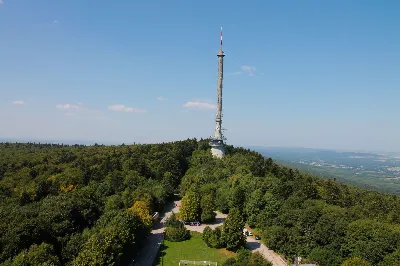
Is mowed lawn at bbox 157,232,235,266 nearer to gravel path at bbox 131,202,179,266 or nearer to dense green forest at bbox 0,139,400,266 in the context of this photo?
gravel path at bbox 131,202,179,266

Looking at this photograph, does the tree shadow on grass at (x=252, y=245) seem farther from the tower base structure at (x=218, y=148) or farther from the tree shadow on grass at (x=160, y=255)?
the tower base structure at (x=218, y=148)

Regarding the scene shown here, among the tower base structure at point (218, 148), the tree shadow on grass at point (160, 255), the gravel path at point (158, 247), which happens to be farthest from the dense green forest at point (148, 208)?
the tower base structure at point (218, 148)

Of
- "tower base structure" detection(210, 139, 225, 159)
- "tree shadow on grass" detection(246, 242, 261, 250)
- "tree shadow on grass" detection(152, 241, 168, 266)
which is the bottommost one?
"tree shadow on grass" detection(152, 241, 168, 266)

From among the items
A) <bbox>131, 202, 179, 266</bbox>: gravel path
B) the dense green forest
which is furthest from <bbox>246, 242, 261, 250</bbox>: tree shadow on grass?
<bbox>131, 202, 179, 266</bbox>: gravel path

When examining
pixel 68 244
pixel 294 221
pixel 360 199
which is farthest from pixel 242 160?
pixel 68 244

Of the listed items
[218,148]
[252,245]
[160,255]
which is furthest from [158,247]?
[218,148]

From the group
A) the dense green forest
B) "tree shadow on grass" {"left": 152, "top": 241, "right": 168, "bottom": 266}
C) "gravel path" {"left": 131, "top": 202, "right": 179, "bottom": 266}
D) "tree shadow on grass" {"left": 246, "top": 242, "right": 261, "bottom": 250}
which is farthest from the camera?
"tree shadow on grass" {"left": 246, "top": 242, "right": 261, "bottom": 250}
